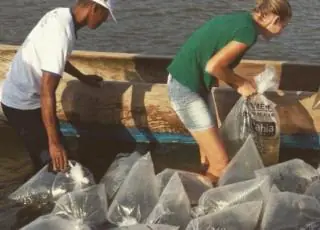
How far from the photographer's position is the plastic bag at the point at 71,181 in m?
4.98

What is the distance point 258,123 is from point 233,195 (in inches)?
33.0

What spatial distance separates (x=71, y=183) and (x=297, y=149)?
1.92m

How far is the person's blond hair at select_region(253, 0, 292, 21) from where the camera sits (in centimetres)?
450

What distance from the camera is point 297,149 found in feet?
19.1

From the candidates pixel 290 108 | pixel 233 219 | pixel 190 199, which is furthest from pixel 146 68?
pixel 233 219

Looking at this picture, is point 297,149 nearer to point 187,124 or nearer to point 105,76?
point 187,124

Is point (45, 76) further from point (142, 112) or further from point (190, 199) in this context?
point (142, 112)

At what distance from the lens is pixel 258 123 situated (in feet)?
17.3

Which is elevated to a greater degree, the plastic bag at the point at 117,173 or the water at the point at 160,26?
the plastic bag at the point at 117,173

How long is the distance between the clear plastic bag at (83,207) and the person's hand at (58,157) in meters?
0.20

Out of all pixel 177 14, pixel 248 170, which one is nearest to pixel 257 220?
pixel 248 170

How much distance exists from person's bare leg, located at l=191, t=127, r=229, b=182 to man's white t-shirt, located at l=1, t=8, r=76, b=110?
3.51ft

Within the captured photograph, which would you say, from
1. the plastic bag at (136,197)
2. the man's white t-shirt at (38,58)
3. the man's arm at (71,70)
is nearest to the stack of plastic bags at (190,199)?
the plastic bag at (136,197)

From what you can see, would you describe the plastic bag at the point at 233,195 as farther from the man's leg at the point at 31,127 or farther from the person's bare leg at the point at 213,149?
the man's leg at the point at 31,127
